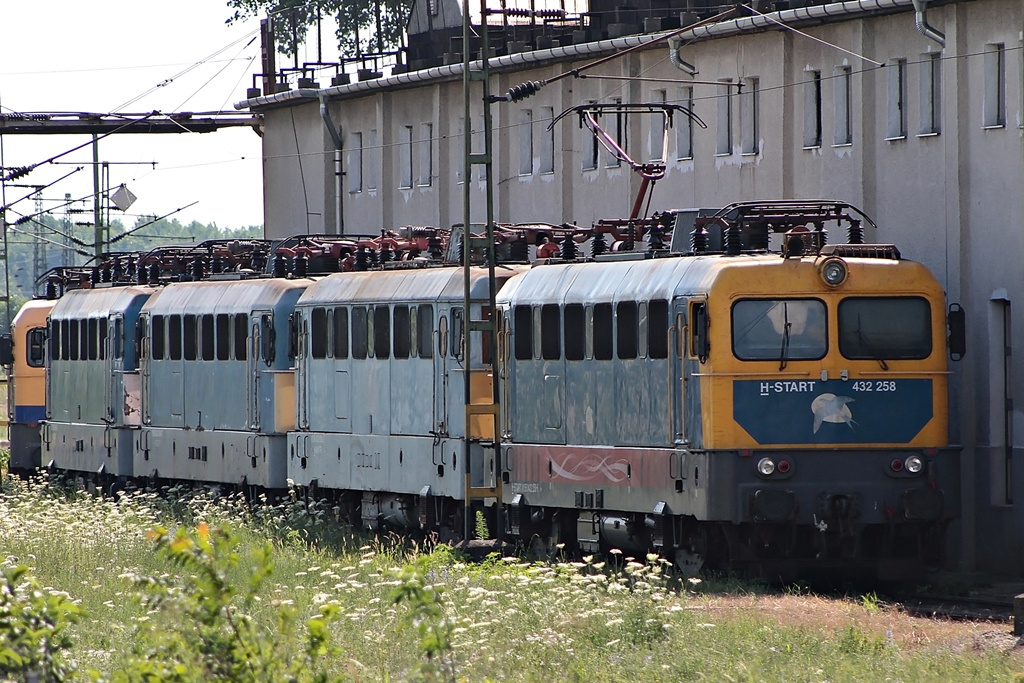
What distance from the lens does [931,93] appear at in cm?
2322

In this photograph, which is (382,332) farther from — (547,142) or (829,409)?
(547,142)

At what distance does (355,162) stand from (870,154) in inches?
707

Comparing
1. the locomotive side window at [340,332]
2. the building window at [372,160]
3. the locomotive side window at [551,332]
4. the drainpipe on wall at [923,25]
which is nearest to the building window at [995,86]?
the drainpipe on wall at [923,25]

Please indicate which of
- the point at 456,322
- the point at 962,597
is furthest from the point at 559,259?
the point at 962,597

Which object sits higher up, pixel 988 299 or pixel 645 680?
pixel 988 299

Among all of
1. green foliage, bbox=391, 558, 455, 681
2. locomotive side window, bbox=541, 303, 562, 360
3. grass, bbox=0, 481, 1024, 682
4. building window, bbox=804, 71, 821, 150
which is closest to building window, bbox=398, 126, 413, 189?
building window, bbox=804, 71, 821, 150

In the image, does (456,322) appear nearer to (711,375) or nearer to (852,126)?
(711,375)

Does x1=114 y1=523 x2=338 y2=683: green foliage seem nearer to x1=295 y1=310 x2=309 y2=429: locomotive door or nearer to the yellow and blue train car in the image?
x1=295 y1=310 x2=309 y2=429: locomotive door

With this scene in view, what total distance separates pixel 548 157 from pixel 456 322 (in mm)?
12316

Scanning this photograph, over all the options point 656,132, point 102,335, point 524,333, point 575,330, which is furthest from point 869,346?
point 102,335

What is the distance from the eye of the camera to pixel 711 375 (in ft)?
57.3

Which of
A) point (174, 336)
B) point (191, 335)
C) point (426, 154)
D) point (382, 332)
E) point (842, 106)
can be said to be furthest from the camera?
point (426, 154)

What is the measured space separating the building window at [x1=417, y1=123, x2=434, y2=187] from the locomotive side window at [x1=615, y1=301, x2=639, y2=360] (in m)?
18.7

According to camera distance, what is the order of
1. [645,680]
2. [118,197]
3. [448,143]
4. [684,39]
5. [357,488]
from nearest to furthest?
[645,680] < [357,488] < [684,39] < [448,143] < [118,197]
